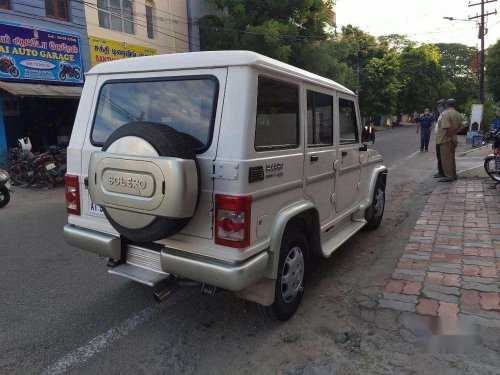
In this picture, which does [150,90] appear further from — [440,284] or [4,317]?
[440,284]

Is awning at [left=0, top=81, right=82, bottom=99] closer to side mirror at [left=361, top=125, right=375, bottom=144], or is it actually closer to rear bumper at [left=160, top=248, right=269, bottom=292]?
side mirror at [left=361, top=125, right=375, bottom=144]

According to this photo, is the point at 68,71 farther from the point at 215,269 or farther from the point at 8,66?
the point at 215,269

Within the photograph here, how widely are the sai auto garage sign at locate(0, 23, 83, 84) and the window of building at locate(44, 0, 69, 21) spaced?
623 millimetres

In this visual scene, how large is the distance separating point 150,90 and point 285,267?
174 centimetres

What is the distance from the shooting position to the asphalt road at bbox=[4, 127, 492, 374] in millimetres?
2789

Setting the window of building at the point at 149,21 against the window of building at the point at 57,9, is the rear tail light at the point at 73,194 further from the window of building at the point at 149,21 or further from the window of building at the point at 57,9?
the window of building at the point at 149,21

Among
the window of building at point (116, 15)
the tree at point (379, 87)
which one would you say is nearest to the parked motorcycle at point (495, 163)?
the window of building at point (116, 15)

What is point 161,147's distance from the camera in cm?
263

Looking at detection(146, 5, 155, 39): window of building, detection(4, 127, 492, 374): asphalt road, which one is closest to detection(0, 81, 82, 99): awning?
detection(146, 5, 155, 39): window of building

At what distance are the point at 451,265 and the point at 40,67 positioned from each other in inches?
465

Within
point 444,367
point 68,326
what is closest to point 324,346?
point 444,367

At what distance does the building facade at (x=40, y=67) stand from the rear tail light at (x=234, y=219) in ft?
31.3

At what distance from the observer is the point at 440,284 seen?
3.80 m

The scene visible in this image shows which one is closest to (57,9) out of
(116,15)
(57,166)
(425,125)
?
(116,15)
